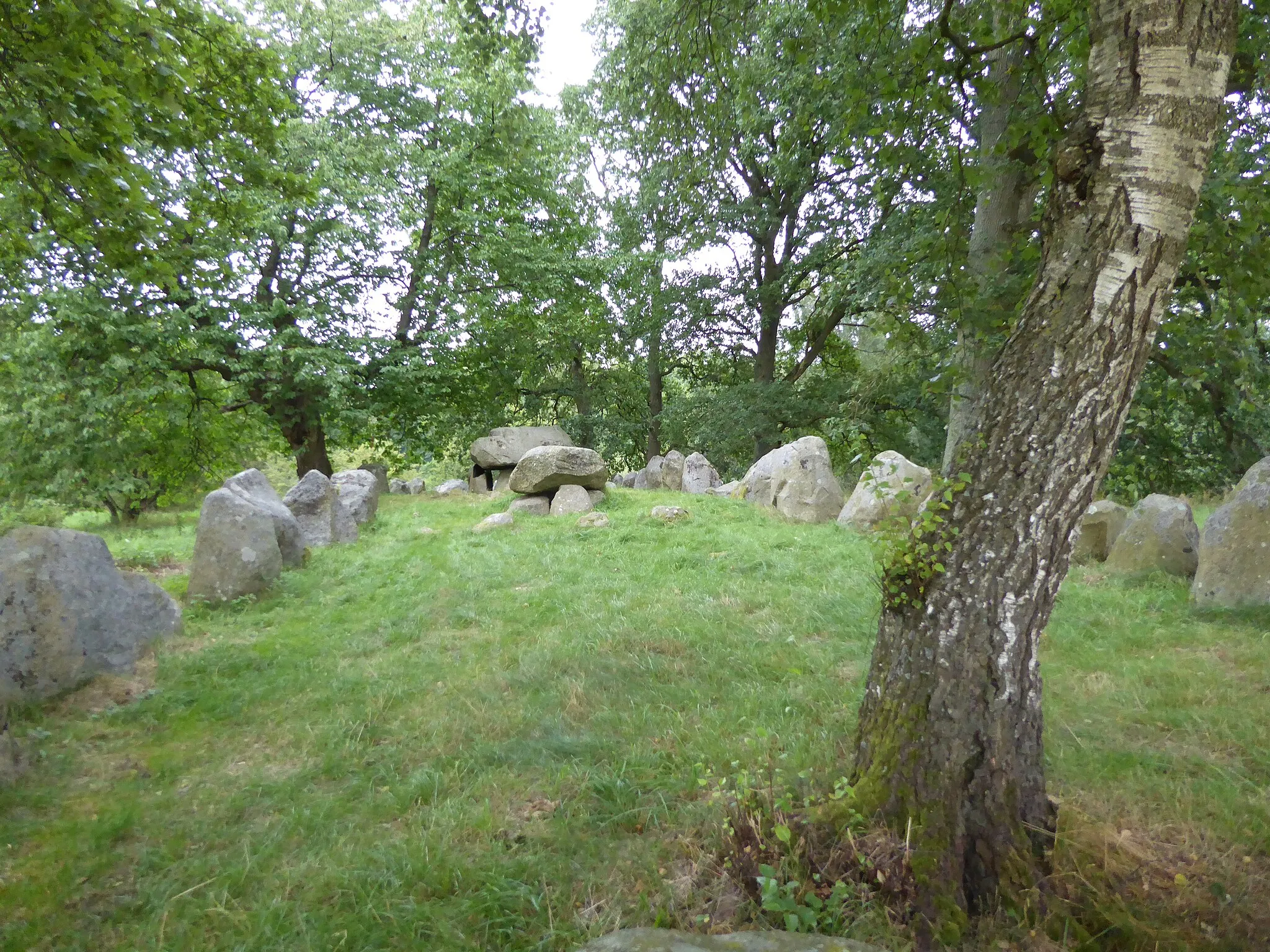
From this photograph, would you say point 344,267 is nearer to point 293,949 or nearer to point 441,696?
point 441,696

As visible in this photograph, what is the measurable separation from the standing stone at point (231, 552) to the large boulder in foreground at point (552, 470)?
5956 millimetres

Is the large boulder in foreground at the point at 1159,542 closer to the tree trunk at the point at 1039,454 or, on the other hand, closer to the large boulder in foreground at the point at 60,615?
the tree trunk at the point at 1039,454

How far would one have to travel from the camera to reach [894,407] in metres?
15.9

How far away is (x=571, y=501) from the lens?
42.2 feet

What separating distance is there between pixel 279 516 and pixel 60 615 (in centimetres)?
387

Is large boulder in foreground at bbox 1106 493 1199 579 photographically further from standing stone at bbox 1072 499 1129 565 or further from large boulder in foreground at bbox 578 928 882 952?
large boulder in foreground at bbox 578 928 882 952

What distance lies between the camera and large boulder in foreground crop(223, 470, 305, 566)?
28.1 ft

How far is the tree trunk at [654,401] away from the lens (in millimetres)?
21828

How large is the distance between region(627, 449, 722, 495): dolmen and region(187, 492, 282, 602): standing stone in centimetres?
1042

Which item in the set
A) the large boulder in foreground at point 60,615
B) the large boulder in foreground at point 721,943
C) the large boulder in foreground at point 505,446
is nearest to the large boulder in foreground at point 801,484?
the large boulder in foreground at point 505,446

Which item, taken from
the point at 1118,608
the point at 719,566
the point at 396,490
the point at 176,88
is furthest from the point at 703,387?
the point at 176,88

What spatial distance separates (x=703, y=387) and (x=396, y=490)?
10.3 metres

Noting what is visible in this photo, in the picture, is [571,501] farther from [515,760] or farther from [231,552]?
[515,760]

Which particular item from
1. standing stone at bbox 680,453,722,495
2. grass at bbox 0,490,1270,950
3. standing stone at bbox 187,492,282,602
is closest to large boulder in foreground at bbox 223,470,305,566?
standing stone at bbox 187,492,282,602
